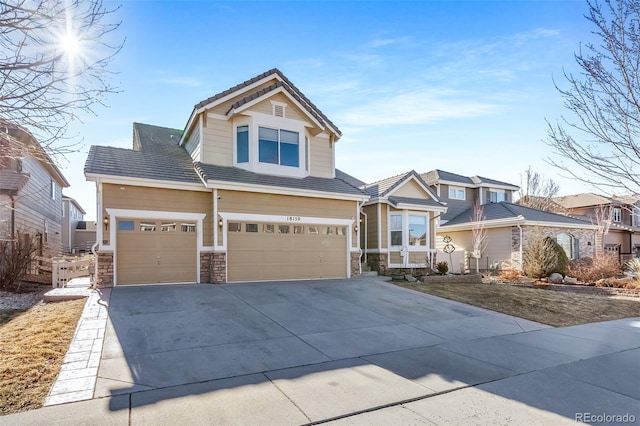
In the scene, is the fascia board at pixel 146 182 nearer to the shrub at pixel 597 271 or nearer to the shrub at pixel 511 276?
the shrub at pixel 511 276

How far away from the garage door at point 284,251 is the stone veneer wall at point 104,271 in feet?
11.6

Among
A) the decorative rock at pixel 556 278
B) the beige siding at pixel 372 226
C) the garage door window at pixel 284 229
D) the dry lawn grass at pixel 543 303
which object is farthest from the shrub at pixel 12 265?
the decorative rock at pixel 556 278

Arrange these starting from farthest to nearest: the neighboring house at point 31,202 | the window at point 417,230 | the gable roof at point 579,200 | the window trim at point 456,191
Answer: the gable roof at point 579,200, the window trim at point 456,191, the window at point 417,230, the neighboring house at point 31,202

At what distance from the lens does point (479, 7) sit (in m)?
10.2

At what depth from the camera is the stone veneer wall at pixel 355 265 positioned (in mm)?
15891

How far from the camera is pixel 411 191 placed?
1905 cm

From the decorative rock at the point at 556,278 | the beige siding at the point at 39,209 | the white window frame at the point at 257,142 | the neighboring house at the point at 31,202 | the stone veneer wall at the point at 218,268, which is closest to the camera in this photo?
the stone veneer wall at the point at 218,268

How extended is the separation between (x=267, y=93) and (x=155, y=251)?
706 cm

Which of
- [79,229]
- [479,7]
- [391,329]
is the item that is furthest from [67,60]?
[79,229]

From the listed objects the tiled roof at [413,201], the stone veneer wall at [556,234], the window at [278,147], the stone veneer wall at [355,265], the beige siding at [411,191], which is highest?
the window at [278,147]

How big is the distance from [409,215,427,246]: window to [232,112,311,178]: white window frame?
20.1ft

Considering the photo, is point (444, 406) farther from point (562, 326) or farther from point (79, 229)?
point (79, 229)

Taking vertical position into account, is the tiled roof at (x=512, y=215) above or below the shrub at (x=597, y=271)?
above

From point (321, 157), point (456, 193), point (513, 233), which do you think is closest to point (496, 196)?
point (456, 193)
